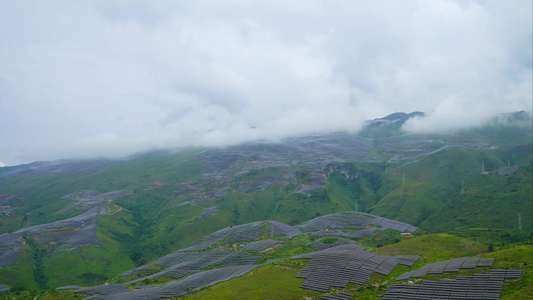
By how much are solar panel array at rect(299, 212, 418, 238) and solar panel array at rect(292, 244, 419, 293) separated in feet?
172

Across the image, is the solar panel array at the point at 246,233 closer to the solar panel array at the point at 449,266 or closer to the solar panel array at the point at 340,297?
the solar panel array at the point at 340,297

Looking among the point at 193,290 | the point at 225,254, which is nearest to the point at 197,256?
the point at 225,254

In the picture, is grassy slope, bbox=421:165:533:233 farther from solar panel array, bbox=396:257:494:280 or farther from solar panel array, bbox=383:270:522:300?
solar panel array, bbox=383:270:522:300

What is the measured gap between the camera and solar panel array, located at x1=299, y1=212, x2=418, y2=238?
159m

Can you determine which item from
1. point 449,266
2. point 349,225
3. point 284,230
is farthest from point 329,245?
point 449,266

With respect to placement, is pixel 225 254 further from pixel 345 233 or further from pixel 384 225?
pixel 384 225

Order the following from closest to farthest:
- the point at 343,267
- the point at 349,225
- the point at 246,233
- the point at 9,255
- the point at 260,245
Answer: the point at 343,267 → the point at 260,245 → the point at 9,255 → the point at 246,233 → the point at 349,225

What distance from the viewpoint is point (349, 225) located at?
562 ft

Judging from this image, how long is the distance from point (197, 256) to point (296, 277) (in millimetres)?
64631

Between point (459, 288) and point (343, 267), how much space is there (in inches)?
1069

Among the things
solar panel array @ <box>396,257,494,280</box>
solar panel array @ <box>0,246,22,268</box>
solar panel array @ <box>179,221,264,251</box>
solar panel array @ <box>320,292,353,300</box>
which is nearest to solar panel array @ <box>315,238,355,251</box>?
solar panel array @ <box>179,221,264,251</box>

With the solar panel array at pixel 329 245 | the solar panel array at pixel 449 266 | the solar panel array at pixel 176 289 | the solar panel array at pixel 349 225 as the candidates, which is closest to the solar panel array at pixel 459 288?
the solar panel array at pixel 449 266

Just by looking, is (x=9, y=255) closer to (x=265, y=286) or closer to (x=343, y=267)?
(x=265, y=286)

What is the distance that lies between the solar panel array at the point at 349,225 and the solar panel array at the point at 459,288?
7408 cm
